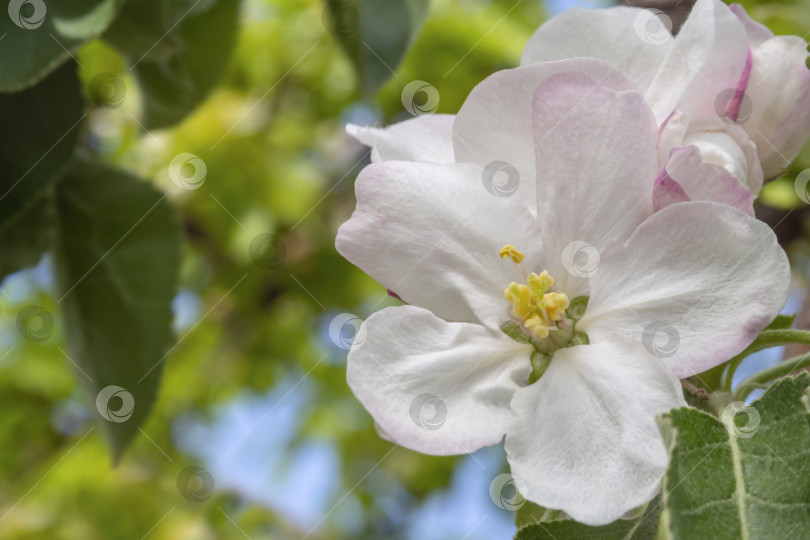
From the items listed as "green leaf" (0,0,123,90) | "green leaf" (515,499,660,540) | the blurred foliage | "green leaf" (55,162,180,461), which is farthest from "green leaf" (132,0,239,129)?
"green leaf" (515,499,660,540)

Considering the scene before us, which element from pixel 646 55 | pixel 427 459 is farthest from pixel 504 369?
pixel 427 459

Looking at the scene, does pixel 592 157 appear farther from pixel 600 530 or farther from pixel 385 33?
pixel 385 33

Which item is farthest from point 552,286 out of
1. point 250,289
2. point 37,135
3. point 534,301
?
point 250,289

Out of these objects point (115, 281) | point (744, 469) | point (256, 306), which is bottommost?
→ point (256, 306)

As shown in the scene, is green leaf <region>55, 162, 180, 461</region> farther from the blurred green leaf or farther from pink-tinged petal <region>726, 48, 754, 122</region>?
pink-tinged petal <region>726, 48, 754, 122</region>

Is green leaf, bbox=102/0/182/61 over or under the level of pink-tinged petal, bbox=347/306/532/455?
over

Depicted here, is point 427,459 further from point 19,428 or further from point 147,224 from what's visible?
point 147,224

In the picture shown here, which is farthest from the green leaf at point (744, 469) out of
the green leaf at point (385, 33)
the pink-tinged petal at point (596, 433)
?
the green leaf at point (385, 33)
